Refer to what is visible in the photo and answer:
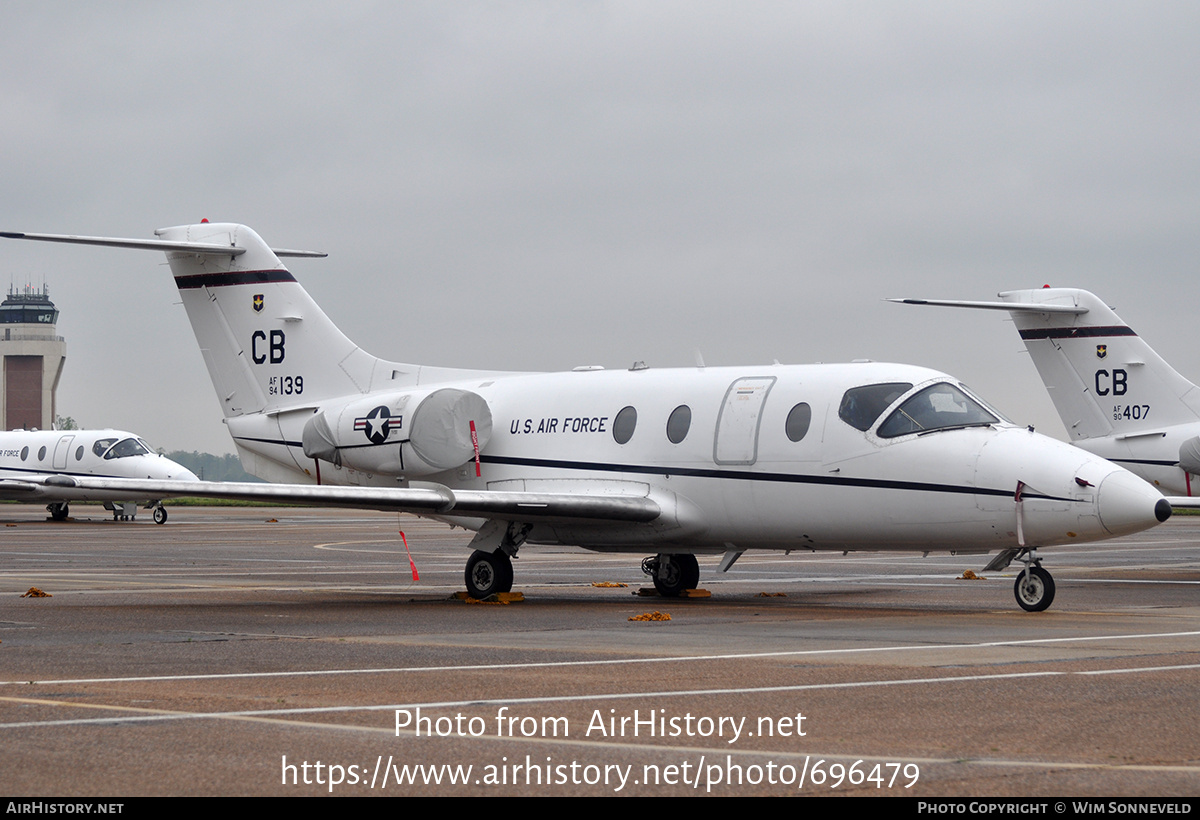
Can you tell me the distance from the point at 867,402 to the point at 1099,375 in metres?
14.2

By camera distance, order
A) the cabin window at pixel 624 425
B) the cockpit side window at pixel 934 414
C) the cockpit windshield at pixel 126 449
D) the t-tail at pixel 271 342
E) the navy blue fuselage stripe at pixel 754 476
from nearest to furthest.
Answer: the navy blue fuselage stripe at pixel 754 476, the cockpit side window at pixel 934 414, the cabin window at pixel 624 425, the t-tail at pixel 271 342, the cockpit windshield at pixel 126 449

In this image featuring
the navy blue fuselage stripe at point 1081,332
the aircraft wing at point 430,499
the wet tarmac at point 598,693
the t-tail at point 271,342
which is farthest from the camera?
the navy blue fuselage stripe at point 1081,332

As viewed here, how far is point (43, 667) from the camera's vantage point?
11.0 meters

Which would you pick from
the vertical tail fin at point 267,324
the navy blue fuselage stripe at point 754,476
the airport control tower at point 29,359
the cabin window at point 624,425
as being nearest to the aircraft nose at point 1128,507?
the navy blue fuselage stripe at point 754,476

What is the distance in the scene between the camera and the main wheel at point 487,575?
1888 cm

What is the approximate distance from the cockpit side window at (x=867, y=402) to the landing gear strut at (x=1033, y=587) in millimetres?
2334

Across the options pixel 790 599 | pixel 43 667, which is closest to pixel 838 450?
pixel 790 599

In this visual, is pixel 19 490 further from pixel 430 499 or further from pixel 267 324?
pixel 430 499

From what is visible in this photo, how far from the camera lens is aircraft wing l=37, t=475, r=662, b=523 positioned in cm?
1723

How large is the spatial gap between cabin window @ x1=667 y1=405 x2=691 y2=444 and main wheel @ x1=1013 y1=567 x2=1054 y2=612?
4.68 metres

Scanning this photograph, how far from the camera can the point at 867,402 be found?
1722cm

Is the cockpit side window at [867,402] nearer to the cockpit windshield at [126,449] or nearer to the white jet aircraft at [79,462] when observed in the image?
the white jet aircraft at [79,462]

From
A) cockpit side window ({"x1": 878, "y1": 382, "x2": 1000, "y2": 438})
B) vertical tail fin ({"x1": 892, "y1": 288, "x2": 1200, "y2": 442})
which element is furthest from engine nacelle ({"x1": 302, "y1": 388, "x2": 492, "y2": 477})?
vertical tail fin ({"x1": 892, "y1": 288, "x2": 1200, "y2": 442})

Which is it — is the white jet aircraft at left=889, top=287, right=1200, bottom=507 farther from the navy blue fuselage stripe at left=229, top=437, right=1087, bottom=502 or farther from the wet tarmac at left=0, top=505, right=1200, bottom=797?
the navy blue fuselage stripe at left=229, top=437, right=1087, bottom=502
